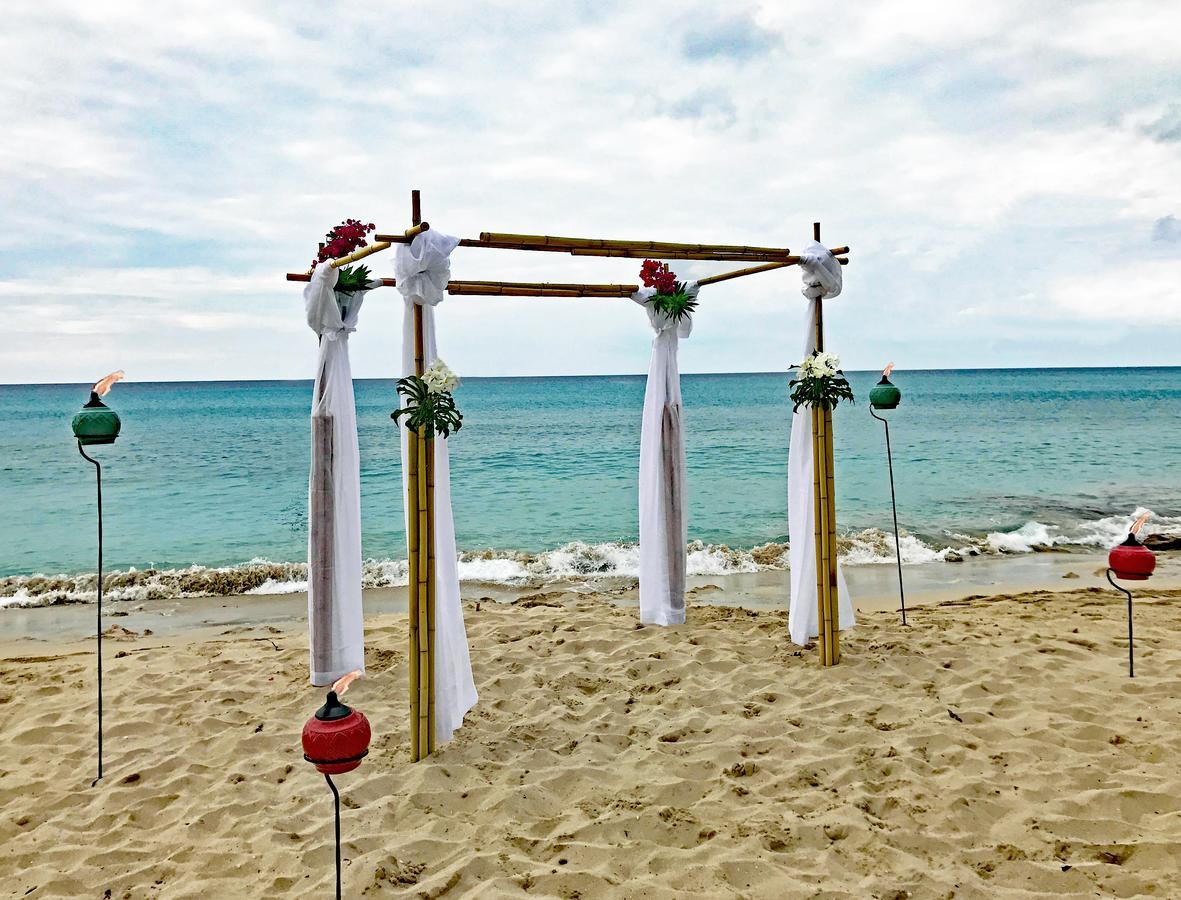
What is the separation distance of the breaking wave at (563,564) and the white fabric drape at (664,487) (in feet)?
10.2

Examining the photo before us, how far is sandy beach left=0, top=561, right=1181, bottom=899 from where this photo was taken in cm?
301

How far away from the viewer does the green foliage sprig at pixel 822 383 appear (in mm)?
5098

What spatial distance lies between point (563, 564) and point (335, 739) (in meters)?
8.14

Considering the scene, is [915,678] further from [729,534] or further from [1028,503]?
[1028,503]

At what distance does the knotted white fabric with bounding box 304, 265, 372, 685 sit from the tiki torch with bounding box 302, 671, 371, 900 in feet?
8.81

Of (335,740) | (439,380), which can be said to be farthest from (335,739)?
(439,380)

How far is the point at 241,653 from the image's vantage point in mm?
5906

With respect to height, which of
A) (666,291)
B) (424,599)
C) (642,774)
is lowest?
(642,774)

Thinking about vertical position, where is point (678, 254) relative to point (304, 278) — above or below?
above

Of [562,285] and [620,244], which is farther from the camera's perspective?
[562,285]

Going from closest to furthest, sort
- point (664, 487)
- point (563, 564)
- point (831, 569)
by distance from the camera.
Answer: point (831, 569), point (664, 487), point (563, 564)

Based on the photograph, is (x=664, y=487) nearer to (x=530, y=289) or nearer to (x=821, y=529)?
(x=821, y=529)

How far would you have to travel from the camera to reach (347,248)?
4.42 meters

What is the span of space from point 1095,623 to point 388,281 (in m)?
6.22
